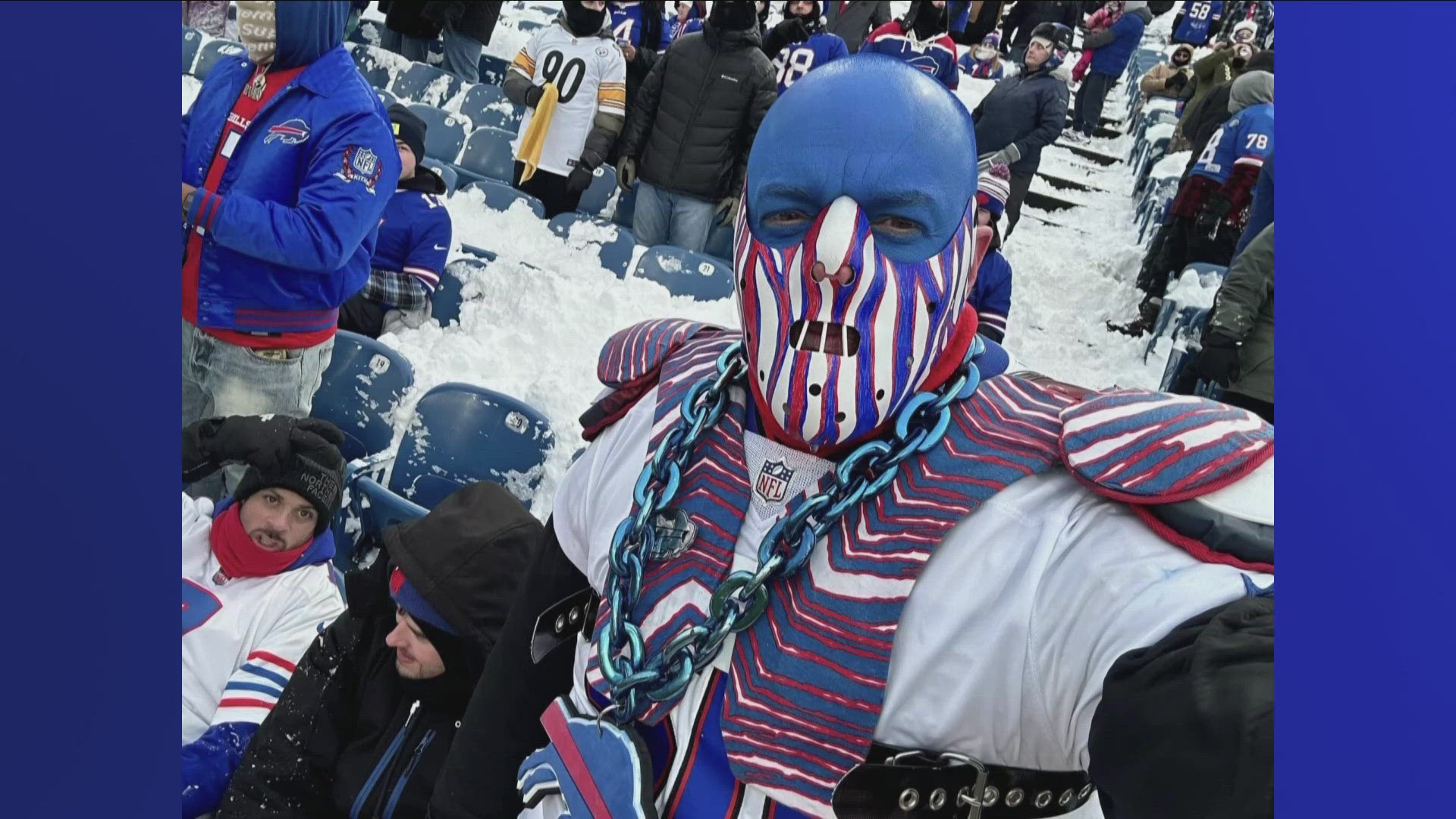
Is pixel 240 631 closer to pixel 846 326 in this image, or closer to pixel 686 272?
pixel 846 326

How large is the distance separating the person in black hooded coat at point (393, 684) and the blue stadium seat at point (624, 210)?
4.52 meters

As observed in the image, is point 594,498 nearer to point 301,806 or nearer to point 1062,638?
point 1062,638

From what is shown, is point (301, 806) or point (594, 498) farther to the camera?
point (301, 806)

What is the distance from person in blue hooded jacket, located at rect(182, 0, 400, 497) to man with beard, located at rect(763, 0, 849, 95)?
4428mm

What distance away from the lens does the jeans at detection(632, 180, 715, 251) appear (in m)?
5.89

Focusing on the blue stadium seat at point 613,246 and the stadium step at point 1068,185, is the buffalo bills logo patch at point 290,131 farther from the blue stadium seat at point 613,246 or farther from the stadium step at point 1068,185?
the stadium step at point 1068,185

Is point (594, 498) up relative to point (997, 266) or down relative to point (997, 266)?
up

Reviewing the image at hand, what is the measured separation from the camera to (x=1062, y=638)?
1069 millimetres

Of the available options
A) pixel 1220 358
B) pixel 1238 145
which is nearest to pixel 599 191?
pixel 1238 145

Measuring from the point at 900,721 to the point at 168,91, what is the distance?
97cm

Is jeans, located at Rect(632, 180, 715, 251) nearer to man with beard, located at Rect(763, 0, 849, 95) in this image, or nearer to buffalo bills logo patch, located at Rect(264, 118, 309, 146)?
man with beard, located at Rect(763, 0, 849, 95)

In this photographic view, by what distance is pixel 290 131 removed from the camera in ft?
8.96

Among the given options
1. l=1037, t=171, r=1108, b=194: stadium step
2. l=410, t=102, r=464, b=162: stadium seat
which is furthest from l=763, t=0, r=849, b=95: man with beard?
l=1037, t=171, r=1108, b=194: stadium step

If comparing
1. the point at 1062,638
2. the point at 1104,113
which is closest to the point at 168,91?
the point at 1062,638
